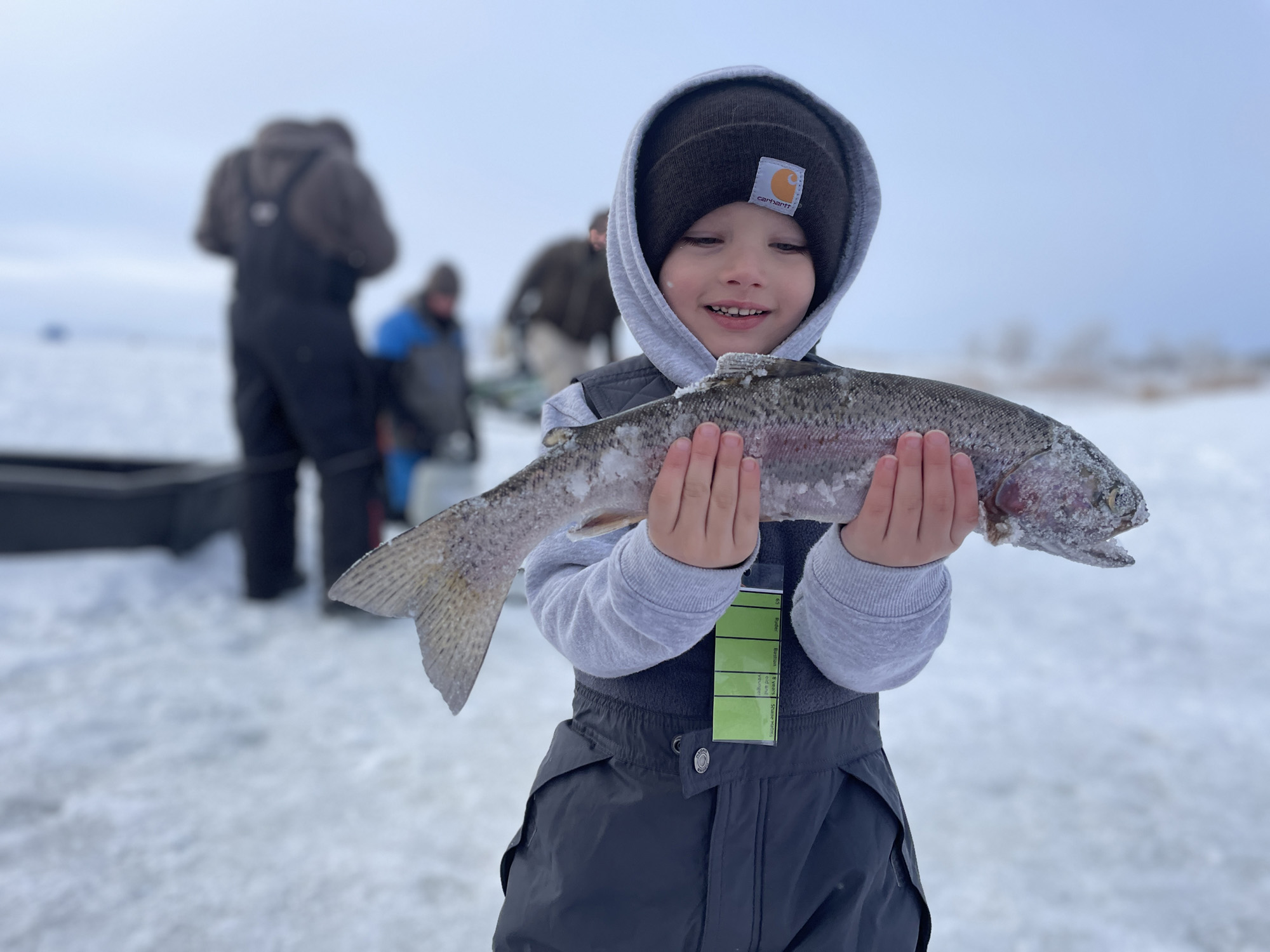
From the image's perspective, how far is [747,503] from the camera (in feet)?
4.70

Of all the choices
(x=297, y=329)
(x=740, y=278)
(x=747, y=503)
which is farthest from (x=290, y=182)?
(x=747, y=503)

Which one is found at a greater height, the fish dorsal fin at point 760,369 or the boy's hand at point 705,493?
the fish dorsal fin at point 760,369

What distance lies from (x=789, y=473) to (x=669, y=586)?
307 mm

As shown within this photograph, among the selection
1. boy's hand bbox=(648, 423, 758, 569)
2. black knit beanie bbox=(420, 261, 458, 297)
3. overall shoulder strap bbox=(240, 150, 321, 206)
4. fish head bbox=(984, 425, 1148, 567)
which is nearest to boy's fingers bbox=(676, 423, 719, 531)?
boy's hand bbox=(648, 423, 758, 569)

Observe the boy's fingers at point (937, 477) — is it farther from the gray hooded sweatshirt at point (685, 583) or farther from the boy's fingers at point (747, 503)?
the boy's fingers at point (747, 503)

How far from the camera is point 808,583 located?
1.62 m

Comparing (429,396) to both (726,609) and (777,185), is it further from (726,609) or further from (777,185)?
(726,609)

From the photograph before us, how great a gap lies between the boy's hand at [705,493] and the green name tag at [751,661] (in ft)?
0.81

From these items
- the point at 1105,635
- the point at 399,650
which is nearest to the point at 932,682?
the point at 1105,635

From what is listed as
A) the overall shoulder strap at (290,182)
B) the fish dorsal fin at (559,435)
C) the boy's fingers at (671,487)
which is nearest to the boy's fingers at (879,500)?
the boy's fingers at (671,487)

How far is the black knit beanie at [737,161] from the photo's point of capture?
5.62 ft

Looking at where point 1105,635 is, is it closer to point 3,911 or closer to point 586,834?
point 586,834

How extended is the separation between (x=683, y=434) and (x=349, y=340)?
175 inches

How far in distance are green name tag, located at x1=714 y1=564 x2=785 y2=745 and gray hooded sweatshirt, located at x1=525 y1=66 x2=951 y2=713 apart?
0.05 m
